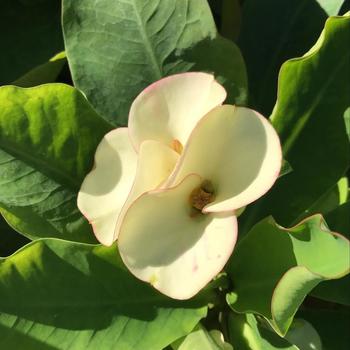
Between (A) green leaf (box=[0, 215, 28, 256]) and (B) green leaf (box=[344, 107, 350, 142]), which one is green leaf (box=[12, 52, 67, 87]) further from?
(B) green leaf (box=[344, 107, 350, 142])

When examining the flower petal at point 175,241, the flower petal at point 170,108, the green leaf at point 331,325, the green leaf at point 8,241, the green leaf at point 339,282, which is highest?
the flower petal at point 170,108

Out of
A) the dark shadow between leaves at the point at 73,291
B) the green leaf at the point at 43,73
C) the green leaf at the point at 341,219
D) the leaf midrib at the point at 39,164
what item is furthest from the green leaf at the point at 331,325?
the green leaf at the point at 43,73

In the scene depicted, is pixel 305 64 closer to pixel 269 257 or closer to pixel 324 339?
pixel 269 257

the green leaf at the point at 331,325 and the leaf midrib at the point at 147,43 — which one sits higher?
the leaf midrib at the point at 147,43

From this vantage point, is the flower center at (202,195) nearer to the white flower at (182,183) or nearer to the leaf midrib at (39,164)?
the white flower at (182,183)

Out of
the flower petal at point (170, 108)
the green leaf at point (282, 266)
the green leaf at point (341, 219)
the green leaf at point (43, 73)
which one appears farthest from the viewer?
the green leaf at point (43, 73)

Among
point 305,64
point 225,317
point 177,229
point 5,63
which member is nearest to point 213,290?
point 225,317
